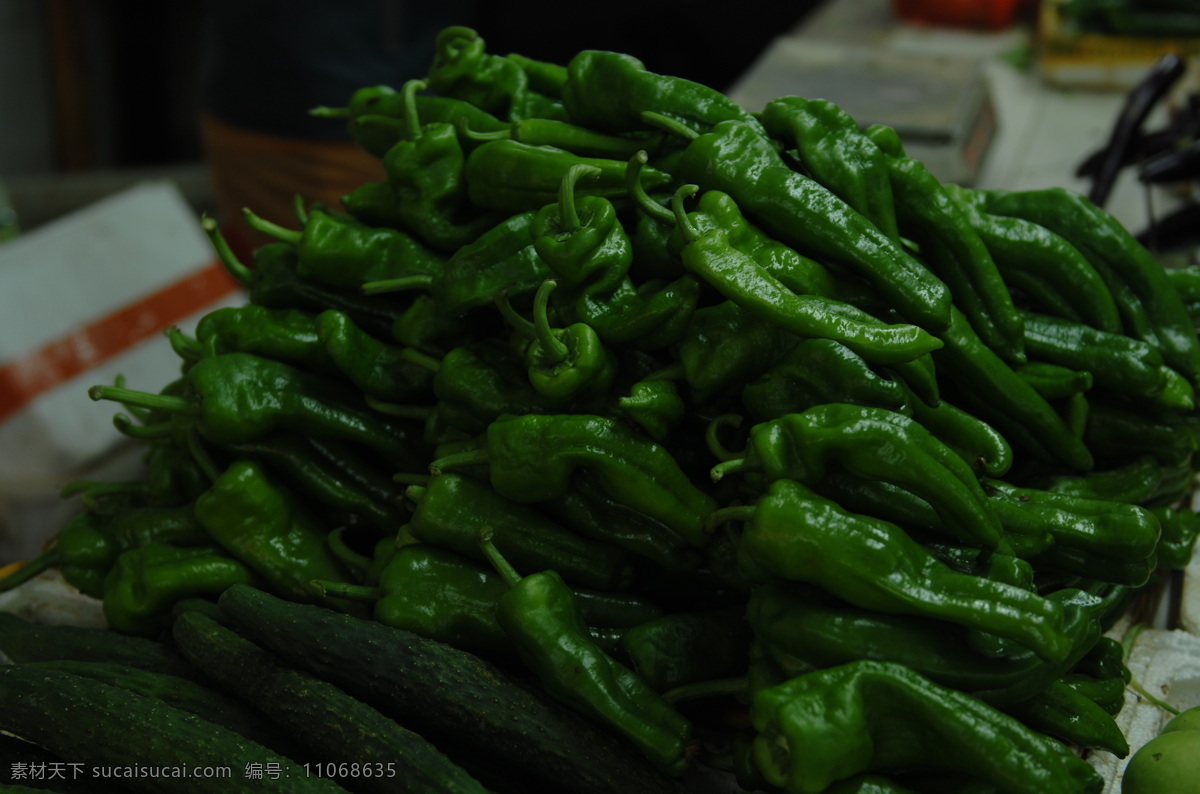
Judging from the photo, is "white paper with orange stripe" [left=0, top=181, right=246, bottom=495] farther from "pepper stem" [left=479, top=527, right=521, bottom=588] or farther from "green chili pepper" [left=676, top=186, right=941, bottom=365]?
"green chili pepper" [left=676, top=186, right=941, bottom=365]

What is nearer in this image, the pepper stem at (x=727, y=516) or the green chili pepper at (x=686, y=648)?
the pepper stem at (x=727, y=516)

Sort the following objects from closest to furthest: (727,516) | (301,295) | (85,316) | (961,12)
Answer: (727,516) < (301,295) < (85,316) < (961,12)

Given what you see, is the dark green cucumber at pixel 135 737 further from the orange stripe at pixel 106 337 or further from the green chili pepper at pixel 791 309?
the orange stripe at pixel 106 337

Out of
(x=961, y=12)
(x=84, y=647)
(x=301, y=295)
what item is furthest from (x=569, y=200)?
(x=961, y=12)

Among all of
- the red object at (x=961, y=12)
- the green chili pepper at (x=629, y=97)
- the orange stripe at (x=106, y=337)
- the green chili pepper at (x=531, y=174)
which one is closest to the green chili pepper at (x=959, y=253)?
the green chili pepper at (x=629, y=97)

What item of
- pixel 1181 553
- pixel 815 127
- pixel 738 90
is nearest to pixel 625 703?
pixel 815 127

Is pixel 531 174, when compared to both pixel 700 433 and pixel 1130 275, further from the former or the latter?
pixel 1130 275

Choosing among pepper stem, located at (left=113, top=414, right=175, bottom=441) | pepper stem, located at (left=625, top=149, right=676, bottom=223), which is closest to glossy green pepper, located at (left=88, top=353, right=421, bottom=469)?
pepper stem, located at (left=113, top=414, right=175, bottom=441)
